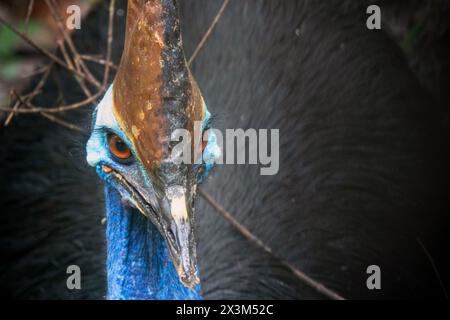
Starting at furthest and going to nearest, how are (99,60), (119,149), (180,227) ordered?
1. (99,60)
2. (119,149)
3. (180,227)

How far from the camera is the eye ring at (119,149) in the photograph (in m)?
1.73

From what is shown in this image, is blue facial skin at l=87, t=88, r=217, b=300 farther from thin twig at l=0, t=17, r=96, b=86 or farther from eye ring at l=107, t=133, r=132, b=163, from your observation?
thin twig at l=0, t=17, r=96, b=86

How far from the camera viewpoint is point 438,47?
3318mm

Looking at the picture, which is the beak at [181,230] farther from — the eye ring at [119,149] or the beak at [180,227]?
the eye ring at [119,149]

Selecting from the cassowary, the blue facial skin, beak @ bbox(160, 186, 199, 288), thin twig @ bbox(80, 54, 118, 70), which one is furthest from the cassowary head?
thin twig @ bbox(80, 54, 118, 70)

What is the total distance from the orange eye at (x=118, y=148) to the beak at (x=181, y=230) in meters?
0.15

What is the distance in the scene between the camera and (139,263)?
6.64 feet

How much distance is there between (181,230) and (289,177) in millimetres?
1266

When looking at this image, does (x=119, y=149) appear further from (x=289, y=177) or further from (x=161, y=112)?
(x=289, y=177)

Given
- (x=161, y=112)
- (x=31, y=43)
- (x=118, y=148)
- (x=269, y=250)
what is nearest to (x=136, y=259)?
(x=118, y=148)

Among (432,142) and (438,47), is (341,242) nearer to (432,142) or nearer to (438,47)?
(432,142)

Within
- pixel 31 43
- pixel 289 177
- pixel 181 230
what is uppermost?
pixel 31 43

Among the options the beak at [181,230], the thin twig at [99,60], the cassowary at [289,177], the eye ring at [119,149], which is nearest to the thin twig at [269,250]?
the cassowary at [289,177]

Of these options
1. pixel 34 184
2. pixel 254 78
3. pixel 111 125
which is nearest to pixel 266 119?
pixel 254 78
